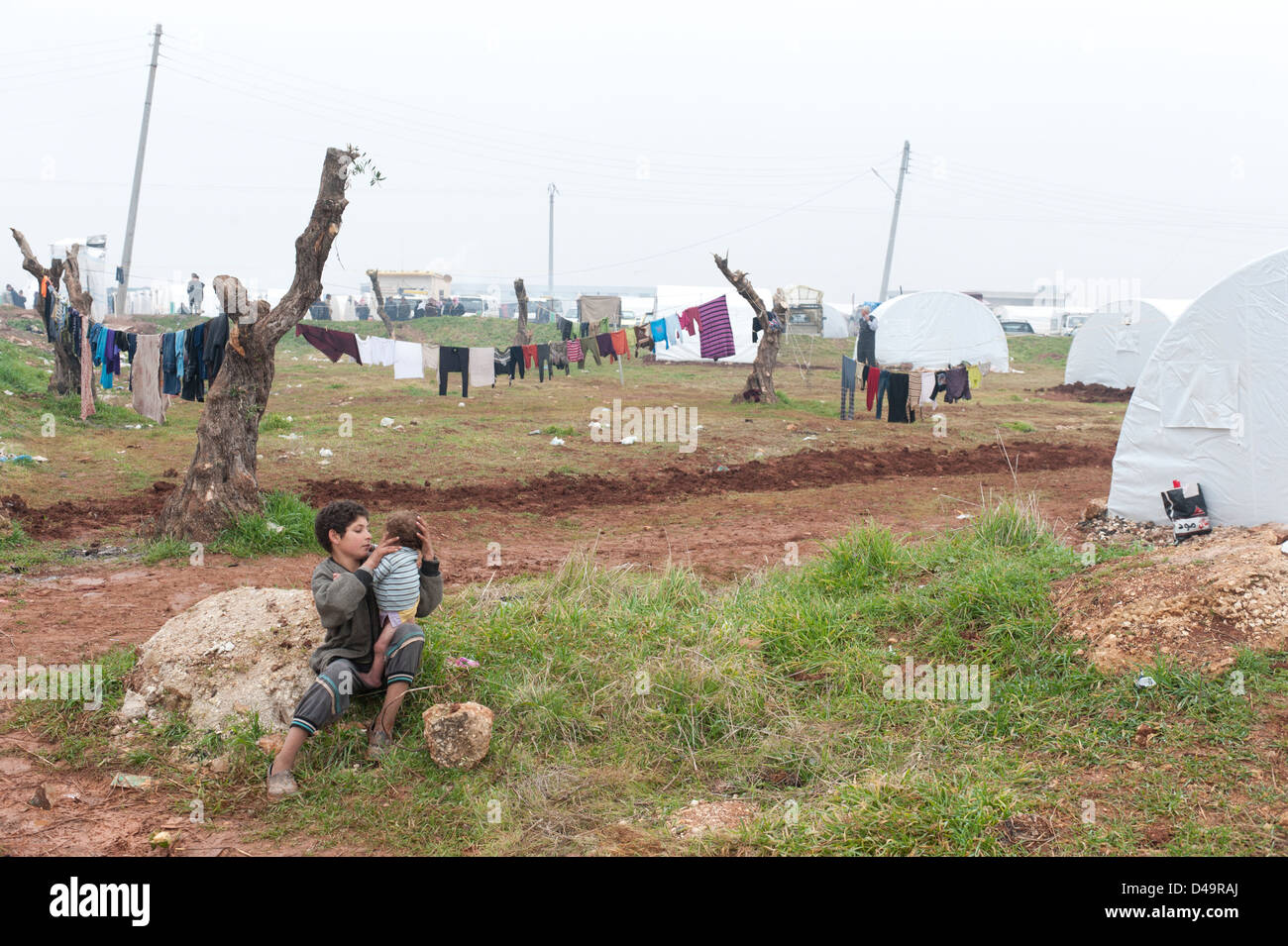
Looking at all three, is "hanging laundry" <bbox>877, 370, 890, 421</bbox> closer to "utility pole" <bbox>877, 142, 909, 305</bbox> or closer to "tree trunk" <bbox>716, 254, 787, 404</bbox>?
"tree trunk" <bbox>716, 254, 787, 404</bbox>

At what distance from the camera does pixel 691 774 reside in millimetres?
4289

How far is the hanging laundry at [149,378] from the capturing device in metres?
12.2

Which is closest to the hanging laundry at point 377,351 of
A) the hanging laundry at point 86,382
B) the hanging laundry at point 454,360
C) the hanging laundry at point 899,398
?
the hanging laundry at point 454,360

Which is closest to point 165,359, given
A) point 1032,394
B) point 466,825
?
point 466,825

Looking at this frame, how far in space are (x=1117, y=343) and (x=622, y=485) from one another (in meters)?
18.4

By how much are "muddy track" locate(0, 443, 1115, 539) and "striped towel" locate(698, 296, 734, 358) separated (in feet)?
20.6

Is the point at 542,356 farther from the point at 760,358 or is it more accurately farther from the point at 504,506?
the point at 504,506

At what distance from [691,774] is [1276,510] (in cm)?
622

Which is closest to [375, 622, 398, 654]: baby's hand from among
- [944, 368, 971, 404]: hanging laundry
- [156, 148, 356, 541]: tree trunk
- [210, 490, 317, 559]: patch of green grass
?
[210, 490, 317, 559]: patch of green grass

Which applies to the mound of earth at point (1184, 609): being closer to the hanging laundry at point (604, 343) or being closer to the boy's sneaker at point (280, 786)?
the boy's sneaker at point (280, 786)

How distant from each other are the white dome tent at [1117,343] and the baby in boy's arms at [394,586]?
23269mm

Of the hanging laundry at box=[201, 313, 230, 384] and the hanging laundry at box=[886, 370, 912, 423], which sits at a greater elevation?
the hanging laundry at box=[201, 313, 230, 384]

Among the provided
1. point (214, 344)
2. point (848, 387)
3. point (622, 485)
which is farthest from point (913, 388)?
point (214, 344)

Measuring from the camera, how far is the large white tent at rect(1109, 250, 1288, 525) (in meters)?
7.89
